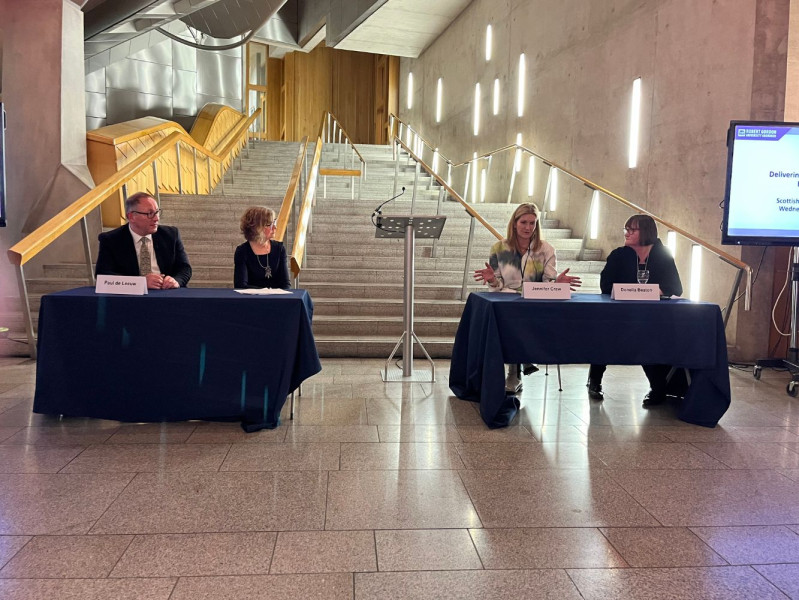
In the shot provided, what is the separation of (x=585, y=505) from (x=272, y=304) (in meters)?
1.76

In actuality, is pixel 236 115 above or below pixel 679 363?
above

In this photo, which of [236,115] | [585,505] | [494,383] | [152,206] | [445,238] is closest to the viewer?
[585,505]

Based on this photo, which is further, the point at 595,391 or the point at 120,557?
the point at 595,391

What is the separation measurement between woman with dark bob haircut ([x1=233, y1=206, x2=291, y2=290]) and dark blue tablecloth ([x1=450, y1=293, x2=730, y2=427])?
133cm

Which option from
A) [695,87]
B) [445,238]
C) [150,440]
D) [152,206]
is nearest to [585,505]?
[150,440]

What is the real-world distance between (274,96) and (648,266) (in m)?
16.6

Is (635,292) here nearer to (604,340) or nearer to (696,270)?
(604,340)

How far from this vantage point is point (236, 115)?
1375 cm

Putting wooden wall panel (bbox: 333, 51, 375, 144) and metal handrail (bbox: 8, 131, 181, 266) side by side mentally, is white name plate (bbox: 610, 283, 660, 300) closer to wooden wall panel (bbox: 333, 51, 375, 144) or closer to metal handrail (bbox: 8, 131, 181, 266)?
metal handrail (bbox: 8, 131, 181, 266)

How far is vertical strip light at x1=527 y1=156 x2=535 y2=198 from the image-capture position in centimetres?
951

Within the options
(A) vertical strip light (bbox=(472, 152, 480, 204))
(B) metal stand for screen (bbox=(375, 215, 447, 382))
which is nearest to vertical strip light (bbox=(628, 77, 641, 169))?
(B) metal stand for screen (bbox=(375, 215, 447, 382))

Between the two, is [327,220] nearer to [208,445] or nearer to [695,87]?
[695,87]

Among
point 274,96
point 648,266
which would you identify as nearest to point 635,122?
point 648,266

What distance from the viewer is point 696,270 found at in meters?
5.88
